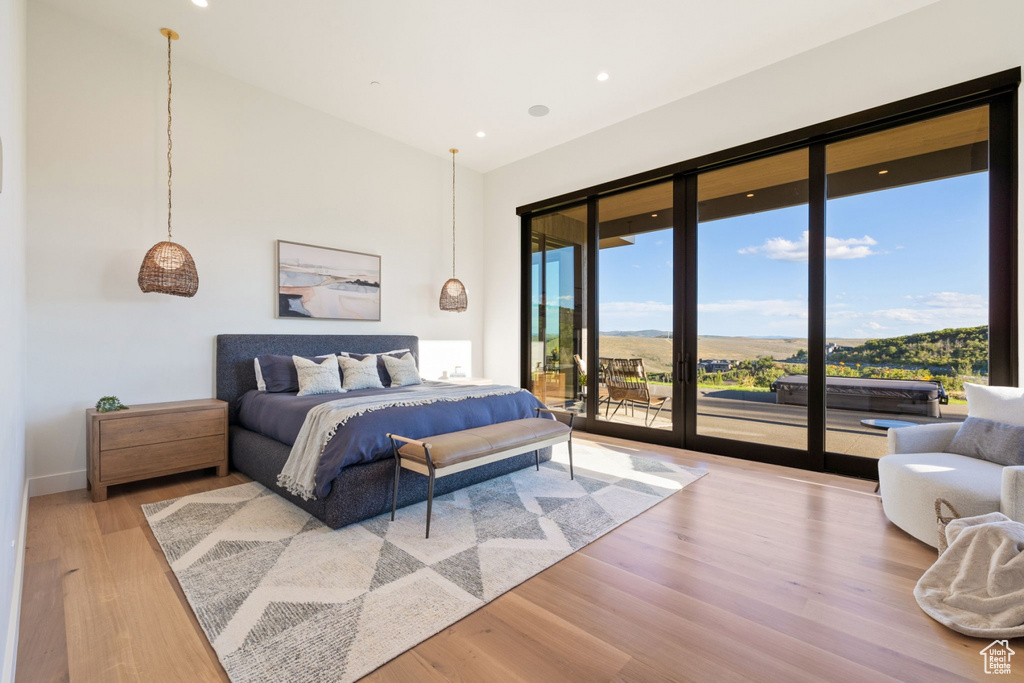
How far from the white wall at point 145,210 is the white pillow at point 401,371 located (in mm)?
693

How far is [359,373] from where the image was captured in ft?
13.8

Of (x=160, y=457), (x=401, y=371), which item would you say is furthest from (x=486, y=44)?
(x=160, y=457)

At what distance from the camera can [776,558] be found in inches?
87.4

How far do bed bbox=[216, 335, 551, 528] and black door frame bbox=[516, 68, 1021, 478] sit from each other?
1536 mm

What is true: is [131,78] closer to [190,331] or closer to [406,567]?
[190,331]

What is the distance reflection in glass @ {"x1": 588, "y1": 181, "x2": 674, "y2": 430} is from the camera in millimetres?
4602

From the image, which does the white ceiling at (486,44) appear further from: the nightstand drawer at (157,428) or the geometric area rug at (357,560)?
the geometric area rug at (357,560)

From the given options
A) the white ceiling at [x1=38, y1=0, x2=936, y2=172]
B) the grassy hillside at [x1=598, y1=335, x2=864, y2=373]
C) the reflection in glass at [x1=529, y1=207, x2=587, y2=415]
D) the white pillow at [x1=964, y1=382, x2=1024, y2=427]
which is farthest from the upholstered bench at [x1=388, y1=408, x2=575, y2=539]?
the white ceiling at [x1=38, y1=0, x2=936, y2=172]

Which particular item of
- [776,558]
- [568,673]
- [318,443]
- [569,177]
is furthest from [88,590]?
[569,177]

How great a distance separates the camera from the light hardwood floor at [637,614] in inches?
58.2

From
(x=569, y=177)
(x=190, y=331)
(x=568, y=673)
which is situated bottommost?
(x=568, y=673)

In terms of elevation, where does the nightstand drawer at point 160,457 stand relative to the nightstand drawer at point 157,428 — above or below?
below

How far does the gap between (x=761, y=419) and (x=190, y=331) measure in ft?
16.6

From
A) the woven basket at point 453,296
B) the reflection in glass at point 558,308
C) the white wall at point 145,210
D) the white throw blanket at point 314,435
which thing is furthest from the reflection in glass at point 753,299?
the white wall at point 145,210
